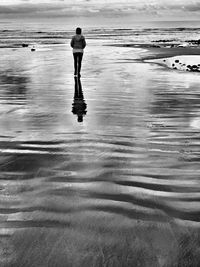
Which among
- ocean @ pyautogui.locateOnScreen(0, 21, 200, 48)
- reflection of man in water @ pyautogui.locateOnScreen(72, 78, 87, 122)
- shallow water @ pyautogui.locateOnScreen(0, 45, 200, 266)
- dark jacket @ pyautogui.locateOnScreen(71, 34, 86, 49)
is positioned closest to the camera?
shallow water @ pyautogui.locateOnScreen(0, 45, 200, 266)

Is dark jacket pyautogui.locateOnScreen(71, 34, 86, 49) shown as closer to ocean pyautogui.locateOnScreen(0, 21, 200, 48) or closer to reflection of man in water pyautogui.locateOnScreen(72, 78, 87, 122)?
reflection of man in water pyautogui.locateOnScreen(72, 78, 87, 122)

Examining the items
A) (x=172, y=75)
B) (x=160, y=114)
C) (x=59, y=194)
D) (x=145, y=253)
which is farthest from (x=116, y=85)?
(x=145, y=253)

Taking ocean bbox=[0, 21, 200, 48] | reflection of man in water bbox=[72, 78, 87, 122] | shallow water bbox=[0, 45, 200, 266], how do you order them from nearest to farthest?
1. shallow water bbox=[0, 45, 200, 266]
2. reflection of man in water bbox=[72, 78, 87, 122]
3. ocean bbox=[0, 21, 200, 48]

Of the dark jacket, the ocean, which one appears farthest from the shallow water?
the ocean

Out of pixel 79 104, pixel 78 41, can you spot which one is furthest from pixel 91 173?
pixel 78 41

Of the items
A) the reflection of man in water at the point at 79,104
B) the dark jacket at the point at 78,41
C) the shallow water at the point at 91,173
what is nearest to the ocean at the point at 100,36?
the dark jacket at the point at 78,41

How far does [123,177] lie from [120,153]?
1.03m

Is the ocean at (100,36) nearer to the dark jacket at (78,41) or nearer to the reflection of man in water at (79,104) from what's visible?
the dark jacket at (78,41)

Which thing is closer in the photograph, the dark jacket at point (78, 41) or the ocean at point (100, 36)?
the dark jacket at point (78, 41)

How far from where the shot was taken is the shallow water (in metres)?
3.31

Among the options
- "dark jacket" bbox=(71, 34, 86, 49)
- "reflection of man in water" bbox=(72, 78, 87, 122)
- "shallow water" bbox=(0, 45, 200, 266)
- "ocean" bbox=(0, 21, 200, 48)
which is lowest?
"ocean" bbox=(0, 21, 200, 48)

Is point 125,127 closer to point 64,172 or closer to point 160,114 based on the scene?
point 160,114

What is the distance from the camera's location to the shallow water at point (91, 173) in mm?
3311

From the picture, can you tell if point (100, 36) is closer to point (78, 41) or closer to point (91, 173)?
point (78, 41)
